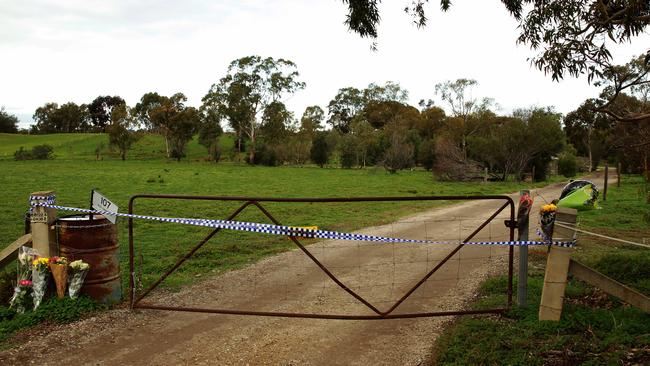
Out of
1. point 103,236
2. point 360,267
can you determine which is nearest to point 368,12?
point 360,267

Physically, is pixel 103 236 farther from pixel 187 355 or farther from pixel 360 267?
pixel 360 267

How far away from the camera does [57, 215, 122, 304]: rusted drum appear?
615 centimetres

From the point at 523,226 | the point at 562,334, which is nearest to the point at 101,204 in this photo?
the point at 523,226

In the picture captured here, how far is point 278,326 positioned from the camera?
5645 millimetres

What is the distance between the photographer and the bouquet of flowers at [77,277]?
600 centimetres

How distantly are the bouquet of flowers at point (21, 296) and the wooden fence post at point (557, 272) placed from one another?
6.18 meters

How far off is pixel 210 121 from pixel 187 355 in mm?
63655

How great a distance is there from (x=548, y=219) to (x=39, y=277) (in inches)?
241

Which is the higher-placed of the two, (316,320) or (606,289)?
(606,289)

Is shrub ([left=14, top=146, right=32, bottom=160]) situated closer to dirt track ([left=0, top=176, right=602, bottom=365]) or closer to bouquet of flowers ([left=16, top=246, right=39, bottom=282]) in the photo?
dirt track ([left=0, top=176, right=602, bottom=365])

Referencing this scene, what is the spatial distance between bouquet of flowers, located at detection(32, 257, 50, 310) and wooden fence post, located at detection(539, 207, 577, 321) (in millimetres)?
5952

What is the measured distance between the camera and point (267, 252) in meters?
9.77

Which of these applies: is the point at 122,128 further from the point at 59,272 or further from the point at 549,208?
the point at 549,208

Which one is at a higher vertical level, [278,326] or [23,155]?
[23,155]
